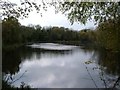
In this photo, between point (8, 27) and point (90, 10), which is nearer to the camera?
point (90, 10)

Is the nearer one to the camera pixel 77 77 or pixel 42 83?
pixel 42 83

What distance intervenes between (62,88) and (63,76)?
2713 millimetres

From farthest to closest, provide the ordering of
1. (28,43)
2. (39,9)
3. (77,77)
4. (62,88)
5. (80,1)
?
(28,43) < (77,77) < (62,88) < (39,9) < (80,1)

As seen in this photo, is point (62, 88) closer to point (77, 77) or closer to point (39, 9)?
point (77, 77)

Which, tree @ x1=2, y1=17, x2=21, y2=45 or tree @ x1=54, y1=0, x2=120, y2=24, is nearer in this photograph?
tree @ x1=54, y1=0, x2=120, y2=24

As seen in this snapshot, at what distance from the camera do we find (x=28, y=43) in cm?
3562

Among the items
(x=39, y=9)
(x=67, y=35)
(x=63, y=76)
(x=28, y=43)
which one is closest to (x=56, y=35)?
(x=67, y=35)

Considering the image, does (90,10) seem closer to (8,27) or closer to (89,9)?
(89,9)

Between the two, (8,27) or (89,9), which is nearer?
(89,9)

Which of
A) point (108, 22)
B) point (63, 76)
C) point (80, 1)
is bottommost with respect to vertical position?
point (63, 76)

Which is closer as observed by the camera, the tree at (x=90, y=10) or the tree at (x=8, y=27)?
the tree at (x=90, y=10)

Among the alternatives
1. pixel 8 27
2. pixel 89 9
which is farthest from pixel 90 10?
pixel 8 27

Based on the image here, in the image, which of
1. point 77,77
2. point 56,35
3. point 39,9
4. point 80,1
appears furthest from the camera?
point 56,35

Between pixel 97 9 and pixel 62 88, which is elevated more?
pixel 97 9
